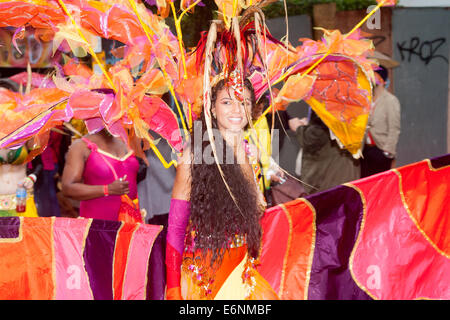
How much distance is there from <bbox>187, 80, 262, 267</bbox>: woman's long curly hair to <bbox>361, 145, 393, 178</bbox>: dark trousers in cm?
381

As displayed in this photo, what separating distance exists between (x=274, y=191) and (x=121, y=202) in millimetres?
1665

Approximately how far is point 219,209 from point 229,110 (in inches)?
18.5

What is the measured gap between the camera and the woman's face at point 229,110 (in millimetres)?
2670

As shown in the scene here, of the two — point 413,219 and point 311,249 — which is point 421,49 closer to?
point 413,219

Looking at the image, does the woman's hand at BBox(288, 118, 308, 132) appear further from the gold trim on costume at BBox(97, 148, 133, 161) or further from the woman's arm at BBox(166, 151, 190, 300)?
the woman's arm at BBox(166, 151, 190, 300)

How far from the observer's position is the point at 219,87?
8.80ft

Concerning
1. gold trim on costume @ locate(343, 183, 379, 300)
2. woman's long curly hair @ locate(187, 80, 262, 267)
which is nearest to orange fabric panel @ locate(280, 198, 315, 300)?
gold trim on costume @ locate(343, 183, 379, 300)

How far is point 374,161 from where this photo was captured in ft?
20.4

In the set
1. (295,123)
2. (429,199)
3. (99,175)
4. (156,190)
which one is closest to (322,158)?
(295,123)

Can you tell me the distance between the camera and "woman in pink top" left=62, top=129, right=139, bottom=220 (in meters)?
3.99

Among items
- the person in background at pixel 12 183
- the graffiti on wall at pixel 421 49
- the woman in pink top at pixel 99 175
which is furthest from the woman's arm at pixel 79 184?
the graffiti on wall at pixel 421 49

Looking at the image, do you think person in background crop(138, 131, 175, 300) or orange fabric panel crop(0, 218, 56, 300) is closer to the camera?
orange fabric panel crop(0, 218, 56, 300)

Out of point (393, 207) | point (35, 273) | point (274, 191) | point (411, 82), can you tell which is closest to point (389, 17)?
point (411, 82)

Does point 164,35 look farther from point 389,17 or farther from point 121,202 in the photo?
point 389,17
